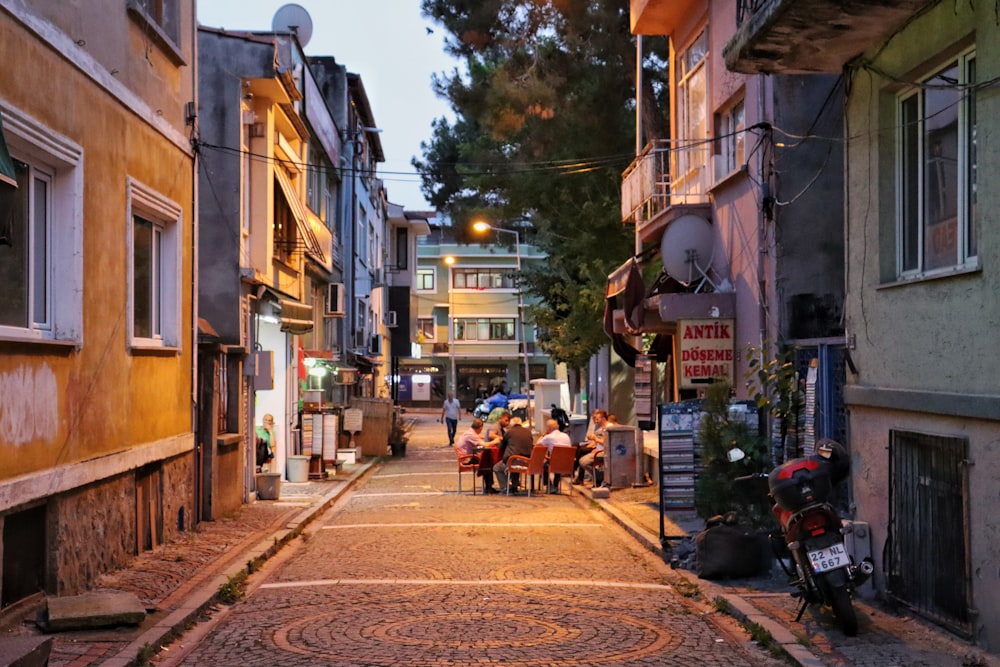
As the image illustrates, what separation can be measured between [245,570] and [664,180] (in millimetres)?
11151

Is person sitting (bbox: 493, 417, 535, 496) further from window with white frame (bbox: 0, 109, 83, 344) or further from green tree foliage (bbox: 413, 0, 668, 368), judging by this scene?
window with white frame (bbox: 0, 109, 83, 344)

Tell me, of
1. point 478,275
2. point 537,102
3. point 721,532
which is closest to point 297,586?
point 721,532

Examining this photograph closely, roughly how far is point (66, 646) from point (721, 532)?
617 cm

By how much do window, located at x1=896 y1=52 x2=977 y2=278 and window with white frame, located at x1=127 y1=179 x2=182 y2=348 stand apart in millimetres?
7551

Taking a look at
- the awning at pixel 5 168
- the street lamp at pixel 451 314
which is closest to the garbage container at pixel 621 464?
the awning at pixel 5 168

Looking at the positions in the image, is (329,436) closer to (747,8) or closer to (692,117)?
(692,117)

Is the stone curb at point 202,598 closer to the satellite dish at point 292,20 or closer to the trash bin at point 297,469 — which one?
the trash bin at point 297,469

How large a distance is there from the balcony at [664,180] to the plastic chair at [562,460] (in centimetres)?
427

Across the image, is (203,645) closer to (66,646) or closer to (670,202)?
(66,646)

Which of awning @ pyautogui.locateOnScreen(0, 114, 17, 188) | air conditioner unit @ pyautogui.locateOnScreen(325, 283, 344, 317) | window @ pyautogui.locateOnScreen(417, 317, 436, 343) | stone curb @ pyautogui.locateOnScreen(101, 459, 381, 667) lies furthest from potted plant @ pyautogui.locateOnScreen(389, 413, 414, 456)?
window @ pyautogui.locateOnScreen(417, 317, 436, 343)

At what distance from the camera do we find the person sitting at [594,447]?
21.8 m

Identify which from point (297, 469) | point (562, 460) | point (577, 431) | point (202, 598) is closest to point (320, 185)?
point (577, 431)

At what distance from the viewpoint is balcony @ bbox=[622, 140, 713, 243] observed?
1775 cm

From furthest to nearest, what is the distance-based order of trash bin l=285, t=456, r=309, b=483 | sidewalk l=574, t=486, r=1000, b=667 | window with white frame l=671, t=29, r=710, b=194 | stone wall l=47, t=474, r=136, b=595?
trash bin l=285, t=456, r=309, b=483, window with white frame l=671, t=29, r=710, b=194, stone wall l=47, t=474, r=136, b=595, sidewalk l=574, t=486, r=1000, b=667
